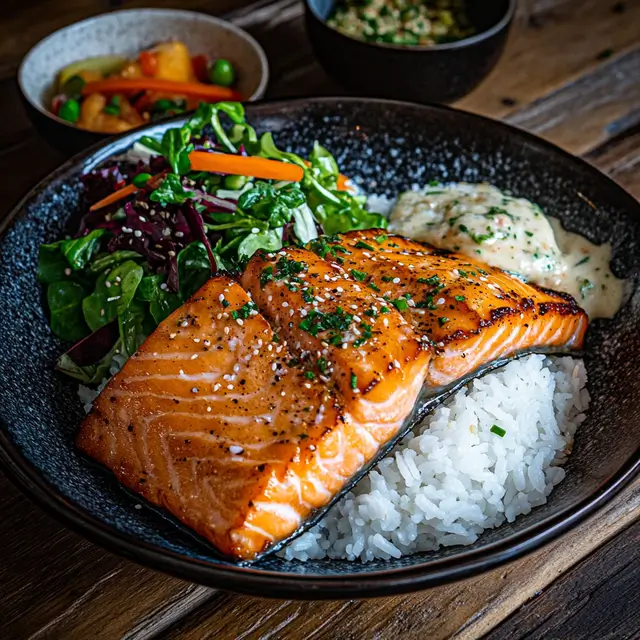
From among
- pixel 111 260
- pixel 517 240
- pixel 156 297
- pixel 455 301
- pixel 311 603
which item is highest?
pixel 111 260

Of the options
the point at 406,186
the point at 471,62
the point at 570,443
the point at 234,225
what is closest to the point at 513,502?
the point at 570,443

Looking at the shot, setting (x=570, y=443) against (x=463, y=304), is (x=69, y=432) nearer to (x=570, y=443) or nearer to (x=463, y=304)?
(x=463, y=304)

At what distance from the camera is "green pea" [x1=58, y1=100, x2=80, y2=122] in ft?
11.1

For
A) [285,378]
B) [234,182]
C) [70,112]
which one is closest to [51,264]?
[234,182]

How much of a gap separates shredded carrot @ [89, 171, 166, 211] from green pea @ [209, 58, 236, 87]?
1.07 meters

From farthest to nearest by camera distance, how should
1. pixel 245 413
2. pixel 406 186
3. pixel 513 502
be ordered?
pixel 406 186 → pixel 513 502 → pixel 245 413

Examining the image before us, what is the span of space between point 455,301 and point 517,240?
1.97 ft

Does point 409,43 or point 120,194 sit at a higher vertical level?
point 120,194

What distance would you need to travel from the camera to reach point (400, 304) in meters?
2.29

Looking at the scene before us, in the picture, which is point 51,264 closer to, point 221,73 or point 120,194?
point 120,194

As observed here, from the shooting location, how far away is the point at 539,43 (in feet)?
14.4

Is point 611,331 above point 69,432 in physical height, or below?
below

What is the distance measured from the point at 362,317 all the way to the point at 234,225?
0.74 metres

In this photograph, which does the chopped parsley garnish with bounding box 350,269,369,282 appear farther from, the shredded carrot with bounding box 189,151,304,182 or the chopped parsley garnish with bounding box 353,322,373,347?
the shredded carrot with bounding box 189,151,304,182
